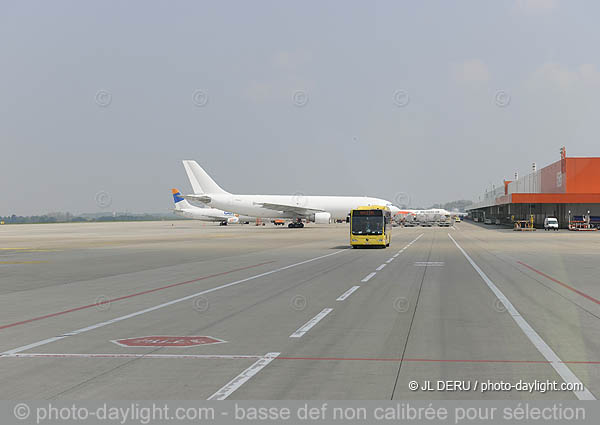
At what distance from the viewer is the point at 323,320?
12.0 m

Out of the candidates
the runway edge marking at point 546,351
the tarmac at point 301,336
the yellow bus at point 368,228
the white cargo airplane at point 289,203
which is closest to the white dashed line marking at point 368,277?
the tarmac at point 301,336

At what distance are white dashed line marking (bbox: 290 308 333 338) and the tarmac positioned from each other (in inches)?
1.4

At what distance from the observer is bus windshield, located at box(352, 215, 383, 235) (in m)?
38.1

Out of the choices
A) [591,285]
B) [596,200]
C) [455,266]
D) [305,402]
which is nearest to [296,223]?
[596,200]

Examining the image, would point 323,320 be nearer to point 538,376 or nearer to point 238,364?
point 238,364

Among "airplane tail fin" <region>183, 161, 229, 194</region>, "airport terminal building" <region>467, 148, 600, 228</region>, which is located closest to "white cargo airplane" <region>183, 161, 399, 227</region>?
"airplane tail fin" <region>183, 161, 229, 194</region>

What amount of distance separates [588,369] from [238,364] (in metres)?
4.68

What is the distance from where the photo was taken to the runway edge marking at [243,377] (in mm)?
6781

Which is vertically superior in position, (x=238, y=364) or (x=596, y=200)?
(x=596, y=200)

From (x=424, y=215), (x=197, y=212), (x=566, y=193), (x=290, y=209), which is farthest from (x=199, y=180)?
(x=566, y=193)

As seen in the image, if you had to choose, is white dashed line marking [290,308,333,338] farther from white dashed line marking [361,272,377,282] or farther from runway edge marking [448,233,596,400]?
white dashed line marking [361,272,377,282]

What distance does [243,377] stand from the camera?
7.55 metres

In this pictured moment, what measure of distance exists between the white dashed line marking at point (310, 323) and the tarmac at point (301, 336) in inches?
1.4

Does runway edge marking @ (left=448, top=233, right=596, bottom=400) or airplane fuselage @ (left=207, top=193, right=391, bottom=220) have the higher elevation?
airplane fuselage @ (left=207, top=193, right=391, bottom=220)
